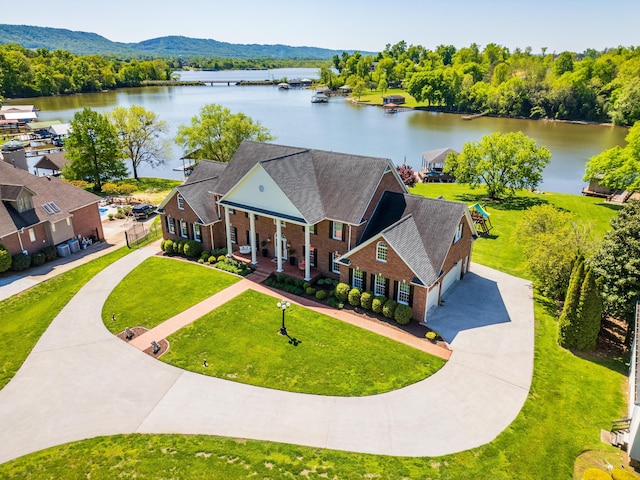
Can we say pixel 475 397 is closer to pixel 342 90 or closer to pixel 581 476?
pixel 581 476

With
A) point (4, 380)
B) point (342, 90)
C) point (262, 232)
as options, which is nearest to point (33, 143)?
point (262, 232)

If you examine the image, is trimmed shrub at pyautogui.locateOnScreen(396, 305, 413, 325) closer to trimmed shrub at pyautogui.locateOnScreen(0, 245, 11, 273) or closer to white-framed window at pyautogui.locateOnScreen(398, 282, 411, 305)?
white-framed window at pyautogui.locateOnScreen(398, 282, 411, 305)

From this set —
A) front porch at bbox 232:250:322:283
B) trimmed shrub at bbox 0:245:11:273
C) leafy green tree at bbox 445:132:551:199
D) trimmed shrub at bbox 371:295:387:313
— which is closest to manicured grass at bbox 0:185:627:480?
trimmed shrub at bbox 371:295:387:313

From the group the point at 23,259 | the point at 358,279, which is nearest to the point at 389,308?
the point at 358,279

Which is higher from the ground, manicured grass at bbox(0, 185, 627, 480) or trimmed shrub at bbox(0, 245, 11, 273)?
trimmed shrub at bbox(0, 245, 11, 273)

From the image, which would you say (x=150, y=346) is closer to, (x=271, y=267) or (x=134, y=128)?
(x=271, y=267)

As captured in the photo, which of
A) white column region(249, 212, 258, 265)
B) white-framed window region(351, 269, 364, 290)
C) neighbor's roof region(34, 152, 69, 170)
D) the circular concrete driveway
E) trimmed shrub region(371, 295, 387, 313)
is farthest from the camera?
neighbor's roof region(34, 152, 69, 170)
